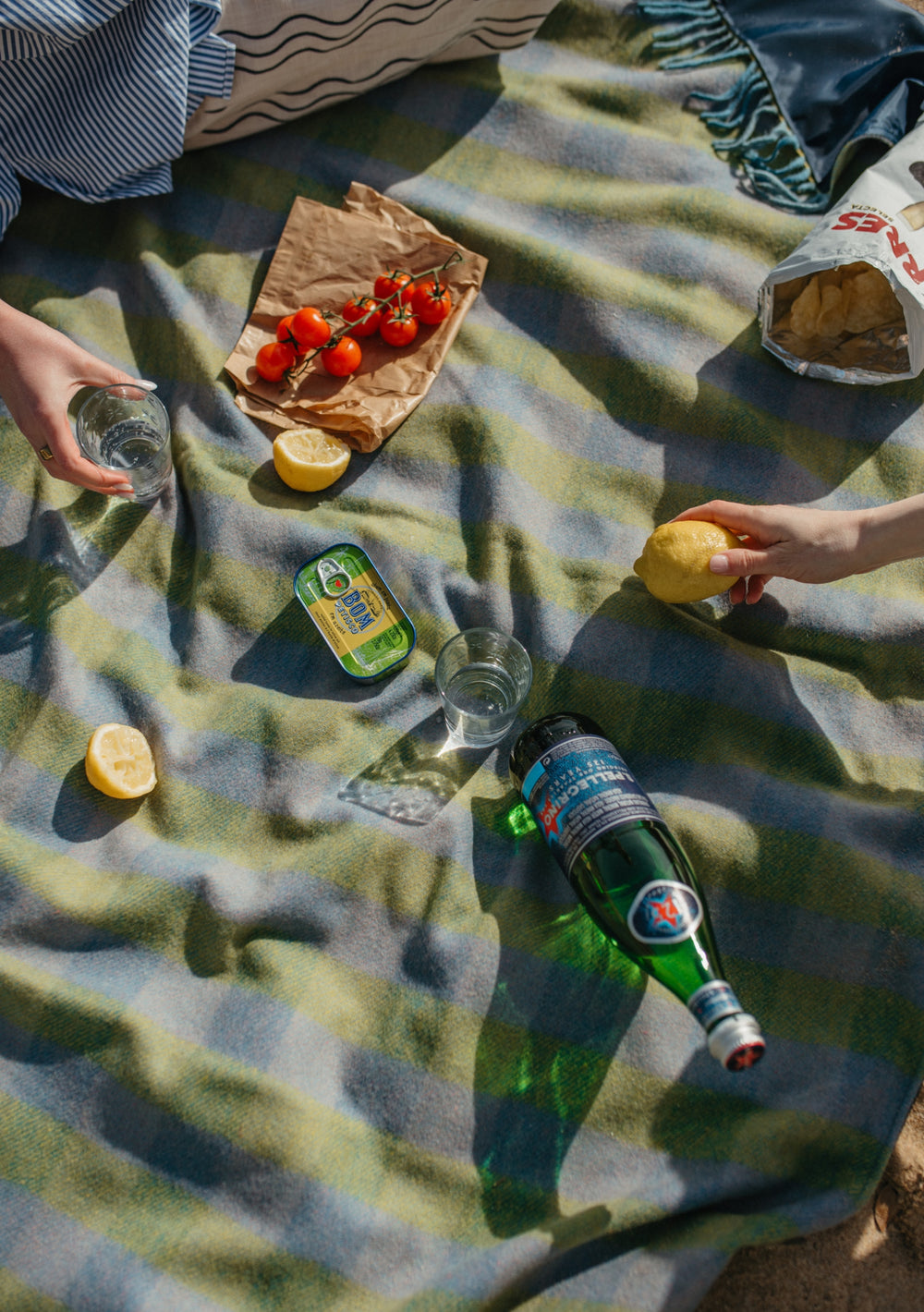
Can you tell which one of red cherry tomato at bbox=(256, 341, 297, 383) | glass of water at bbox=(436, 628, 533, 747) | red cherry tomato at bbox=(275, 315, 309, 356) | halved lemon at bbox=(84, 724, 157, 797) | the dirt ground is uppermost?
red cherry tomato at bbox=(275, 315, 309, 356)

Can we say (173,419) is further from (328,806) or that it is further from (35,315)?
(328,806)

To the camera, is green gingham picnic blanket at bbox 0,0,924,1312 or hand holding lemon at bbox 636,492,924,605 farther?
hand holding lemon at bbox 636,492,924,605

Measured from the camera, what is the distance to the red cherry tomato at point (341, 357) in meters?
1.46

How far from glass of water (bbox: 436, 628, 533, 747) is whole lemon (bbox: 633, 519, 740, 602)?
0.76 feet

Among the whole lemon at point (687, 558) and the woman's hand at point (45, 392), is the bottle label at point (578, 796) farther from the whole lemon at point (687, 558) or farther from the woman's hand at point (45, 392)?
the woman's hand at point (45, 392)

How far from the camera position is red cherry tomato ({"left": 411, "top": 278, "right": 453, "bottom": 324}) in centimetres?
149

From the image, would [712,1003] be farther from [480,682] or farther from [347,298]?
[347,298]

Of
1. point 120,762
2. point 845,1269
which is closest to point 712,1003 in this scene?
point 845,1269

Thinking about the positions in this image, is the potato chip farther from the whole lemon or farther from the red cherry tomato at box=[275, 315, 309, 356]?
the red cherry tomato at box=[275, 315, 309, 356]

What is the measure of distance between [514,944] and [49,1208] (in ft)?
2.23

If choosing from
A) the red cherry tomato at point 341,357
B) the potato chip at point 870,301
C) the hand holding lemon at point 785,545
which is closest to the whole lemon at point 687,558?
the hand holding lemon at point 785,545

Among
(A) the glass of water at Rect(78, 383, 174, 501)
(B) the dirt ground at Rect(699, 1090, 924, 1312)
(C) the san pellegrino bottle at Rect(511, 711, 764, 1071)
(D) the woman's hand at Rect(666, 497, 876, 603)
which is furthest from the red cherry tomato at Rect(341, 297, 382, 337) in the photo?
(B) the dirt ground at Rect(699, 1090, 924, 1312)

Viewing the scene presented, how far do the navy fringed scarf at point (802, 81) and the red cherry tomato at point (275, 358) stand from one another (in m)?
0.93

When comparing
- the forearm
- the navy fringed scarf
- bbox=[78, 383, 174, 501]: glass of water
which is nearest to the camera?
the forearm
